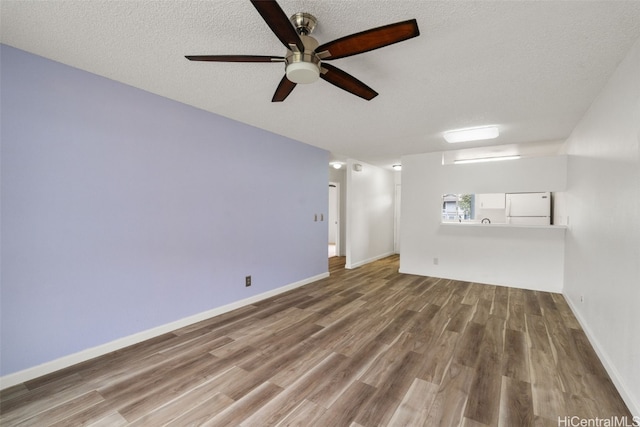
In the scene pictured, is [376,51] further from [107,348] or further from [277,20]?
[107,348]

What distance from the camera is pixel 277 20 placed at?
1.28 meters

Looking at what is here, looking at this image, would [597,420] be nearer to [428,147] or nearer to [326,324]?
[326,324]

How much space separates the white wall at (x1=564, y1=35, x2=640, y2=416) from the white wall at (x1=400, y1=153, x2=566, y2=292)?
1.10 metres

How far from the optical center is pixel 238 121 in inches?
135

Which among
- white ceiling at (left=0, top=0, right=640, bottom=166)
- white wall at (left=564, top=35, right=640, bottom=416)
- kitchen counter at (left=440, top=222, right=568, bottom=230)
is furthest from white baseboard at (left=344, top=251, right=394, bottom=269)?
white wall at (left=564, top=35, right=640, bottom=416)

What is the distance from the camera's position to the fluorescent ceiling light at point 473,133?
11.6 ft

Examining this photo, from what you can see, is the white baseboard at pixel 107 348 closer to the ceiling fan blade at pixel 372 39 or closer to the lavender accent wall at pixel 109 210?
the lavender accent wall at pixel 109 210

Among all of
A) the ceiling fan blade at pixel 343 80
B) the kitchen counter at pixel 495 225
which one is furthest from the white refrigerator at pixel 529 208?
→ the ceiling fan blade at pixel 343 80

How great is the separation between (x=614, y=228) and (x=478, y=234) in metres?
2.70

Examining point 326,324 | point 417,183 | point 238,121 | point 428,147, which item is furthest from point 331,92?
point 417,183

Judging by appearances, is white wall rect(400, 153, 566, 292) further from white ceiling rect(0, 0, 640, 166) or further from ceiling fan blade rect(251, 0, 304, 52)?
ceiling fan blade rect(251, 0, 304, 52)

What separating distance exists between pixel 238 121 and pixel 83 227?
2005 mm

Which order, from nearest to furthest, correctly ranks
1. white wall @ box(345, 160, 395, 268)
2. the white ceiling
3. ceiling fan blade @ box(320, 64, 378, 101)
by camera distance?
the white ceiling → ceiling fan blade @ box(320, 64, 378, 101) → white wall @ box(345, 160, 395, 268)

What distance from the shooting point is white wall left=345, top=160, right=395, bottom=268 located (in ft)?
18.8
